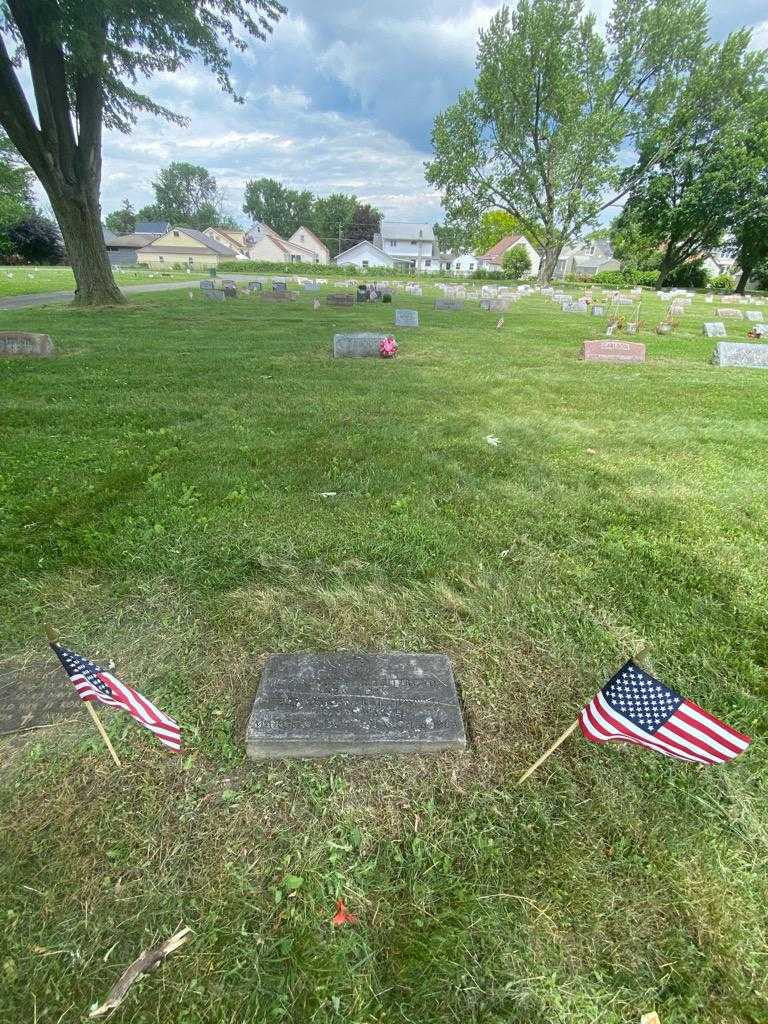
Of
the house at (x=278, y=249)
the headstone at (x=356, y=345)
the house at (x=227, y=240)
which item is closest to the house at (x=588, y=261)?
the house at (x=278, y=249)

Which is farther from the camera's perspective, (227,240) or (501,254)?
(227,240)

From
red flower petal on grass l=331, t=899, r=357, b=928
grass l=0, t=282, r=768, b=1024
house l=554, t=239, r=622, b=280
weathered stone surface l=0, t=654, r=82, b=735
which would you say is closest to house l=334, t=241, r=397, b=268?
house l=554, t=239, r=622, b=280

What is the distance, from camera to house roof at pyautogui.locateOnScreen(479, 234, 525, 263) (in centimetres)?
7356

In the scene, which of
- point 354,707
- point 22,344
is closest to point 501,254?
point 22,344

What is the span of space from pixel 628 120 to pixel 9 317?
43937 mm

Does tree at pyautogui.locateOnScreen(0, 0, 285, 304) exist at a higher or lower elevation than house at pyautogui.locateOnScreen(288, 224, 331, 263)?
lower

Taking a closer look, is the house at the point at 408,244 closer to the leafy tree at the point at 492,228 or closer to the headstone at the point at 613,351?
the leafy tree at the point at 492,228

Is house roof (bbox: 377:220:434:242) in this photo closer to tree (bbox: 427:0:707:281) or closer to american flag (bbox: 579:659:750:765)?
tree (bbox: 427:0:707:281)

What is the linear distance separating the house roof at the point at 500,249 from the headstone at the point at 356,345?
7467 cm

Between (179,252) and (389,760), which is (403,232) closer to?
A: (179,252)

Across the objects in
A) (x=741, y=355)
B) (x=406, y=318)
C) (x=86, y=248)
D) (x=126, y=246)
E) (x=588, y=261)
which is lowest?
(x=741, y=355)

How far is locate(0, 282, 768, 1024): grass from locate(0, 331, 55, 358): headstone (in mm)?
3743

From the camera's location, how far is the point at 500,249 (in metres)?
75.4

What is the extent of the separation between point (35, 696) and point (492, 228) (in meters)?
63.0
